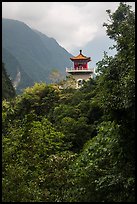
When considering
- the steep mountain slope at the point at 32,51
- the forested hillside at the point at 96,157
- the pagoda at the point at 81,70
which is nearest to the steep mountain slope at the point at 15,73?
the steep mountain slope at the point at 32,51

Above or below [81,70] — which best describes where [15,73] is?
above

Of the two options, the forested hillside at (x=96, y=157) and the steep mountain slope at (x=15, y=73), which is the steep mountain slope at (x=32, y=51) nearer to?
the steep mountain slope at (x=15, y=73)

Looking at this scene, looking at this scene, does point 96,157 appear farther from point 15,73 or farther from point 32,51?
point 32,51

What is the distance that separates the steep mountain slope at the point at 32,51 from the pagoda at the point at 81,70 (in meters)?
55.2

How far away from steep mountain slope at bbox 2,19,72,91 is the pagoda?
5521 centimetres

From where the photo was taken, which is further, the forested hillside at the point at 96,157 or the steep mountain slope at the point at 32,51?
the steep mountain slope at the point at 32,51

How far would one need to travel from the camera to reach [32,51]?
105875 millimetres

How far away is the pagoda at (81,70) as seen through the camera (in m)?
32.3

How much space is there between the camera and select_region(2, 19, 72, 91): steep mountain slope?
95188 millimetres

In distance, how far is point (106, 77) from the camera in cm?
761

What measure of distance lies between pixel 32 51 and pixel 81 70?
75.5 metres

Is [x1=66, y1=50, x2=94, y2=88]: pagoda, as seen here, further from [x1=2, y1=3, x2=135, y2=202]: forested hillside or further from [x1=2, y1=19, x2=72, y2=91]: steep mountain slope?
[x1=2, y1=19, x2=72, y2=91]: steep mountain slope

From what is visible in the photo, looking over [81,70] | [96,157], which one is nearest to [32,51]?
[81,70]

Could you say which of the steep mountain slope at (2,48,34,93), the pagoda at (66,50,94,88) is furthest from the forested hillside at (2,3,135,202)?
the steep mountain slope at (2,48,34,93)
